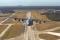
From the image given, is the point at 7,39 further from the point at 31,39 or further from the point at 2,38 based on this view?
the point at 31,39

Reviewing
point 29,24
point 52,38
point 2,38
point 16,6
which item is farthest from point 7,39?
point 16,6

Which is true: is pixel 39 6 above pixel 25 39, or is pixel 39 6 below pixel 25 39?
below

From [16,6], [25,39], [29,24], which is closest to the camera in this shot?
[25,39]

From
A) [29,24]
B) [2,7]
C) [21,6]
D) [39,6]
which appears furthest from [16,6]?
[29,24]

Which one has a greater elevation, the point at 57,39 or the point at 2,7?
the point at 57,39

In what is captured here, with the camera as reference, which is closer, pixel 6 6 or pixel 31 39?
pixel 31 39

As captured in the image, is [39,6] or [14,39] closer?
[14,39]

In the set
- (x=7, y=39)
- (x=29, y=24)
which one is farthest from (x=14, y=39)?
(x=29, y=24)

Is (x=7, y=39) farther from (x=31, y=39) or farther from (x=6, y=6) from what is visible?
(x=6, y=6)

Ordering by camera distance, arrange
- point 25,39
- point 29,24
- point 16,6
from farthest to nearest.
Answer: point 16,6, point 29,24, point 25,39
